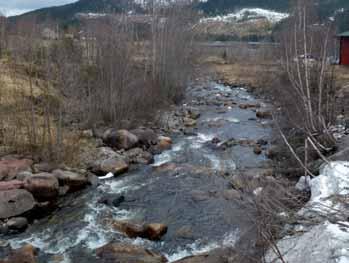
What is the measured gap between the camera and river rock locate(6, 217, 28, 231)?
7617 mm

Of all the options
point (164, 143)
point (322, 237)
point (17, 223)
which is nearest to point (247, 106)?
point (164, 143)

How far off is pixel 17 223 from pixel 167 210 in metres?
2.92

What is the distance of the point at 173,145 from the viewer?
13.6 meters

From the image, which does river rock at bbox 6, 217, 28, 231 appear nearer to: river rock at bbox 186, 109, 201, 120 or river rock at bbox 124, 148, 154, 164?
river rock at bbox 124, 148, 154, 164

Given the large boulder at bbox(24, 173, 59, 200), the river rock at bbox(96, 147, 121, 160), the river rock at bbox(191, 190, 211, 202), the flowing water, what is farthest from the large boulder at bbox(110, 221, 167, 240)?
the river rock at bbox(96, 147, 121, 160)

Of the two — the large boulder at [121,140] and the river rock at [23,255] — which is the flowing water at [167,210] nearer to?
the river rock at [23,255]

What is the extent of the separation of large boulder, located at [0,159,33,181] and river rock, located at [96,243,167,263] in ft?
12.4

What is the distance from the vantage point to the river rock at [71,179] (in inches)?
375

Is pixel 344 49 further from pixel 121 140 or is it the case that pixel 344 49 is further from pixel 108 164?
pixel 108 164

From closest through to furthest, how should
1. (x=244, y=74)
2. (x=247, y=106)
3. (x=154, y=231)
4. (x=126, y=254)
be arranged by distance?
(x=126, y=254) < (x=154, y=231) < (x=247, y=106) < (x=244, y=74)

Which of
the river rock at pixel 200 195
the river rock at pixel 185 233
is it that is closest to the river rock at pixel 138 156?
the river rock at pixel 200 195

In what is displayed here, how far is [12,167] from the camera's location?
380 inches

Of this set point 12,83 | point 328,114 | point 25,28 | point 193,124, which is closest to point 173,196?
point 328,114

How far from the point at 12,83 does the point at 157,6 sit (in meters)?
8.70
